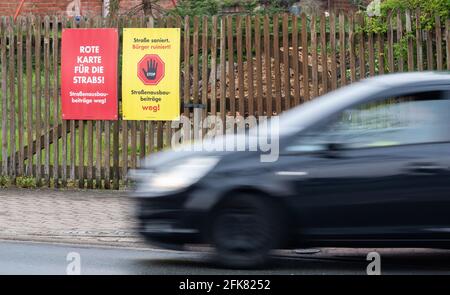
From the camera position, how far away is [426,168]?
8.52 m

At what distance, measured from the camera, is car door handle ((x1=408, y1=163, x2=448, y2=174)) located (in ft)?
27.9

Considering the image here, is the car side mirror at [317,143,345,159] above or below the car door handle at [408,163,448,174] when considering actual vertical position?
above

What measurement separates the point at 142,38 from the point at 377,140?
656cm

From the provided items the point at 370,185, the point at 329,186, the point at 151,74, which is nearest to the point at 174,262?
the point at 329,186

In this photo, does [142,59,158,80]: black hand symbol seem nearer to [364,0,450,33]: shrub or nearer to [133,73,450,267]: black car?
[364,0,450,33]: shrub

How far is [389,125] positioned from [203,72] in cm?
598

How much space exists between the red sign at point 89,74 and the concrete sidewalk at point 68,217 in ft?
3.85

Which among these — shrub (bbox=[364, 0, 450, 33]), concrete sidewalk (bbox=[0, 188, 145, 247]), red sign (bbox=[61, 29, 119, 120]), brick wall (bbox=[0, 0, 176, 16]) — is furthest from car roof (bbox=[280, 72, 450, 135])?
brick wall (bbox=[0, 0, 176, 16])

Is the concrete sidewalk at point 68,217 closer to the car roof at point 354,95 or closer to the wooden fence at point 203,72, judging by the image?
the wooden fence at point 203,72

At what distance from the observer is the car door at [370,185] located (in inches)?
335

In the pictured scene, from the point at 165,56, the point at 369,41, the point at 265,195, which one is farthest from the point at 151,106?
the point at 265,195

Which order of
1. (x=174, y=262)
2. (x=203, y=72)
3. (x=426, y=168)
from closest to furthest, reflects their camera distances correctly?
(x=426, y=168) < (x=174, y=262) < (x=203, y=72)

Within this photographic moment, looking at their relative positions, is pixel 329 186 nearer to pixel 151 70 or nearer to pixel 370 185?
pixel 370 185
